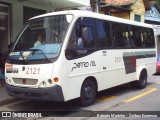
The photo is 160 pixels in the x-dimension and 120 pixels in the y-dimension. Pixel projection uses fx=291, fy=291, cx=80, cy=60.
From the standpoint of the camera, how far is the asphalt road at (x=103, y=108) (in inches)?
282

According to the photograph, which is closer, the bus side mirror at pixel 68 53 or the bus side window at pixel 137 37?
the bus side mirror at pixel 68 53

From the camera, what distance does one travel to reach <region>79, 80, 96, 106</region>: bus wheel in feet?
25.4

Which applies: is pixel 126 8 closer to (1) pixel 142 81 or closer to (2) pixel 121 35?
(1) pixel 142 81

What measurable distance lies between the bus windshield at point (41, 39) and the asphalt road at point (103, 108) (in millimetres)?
1448

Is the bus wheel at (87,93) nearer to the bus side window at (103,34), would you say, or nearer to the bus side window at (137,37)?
the bus side window at (103,34)

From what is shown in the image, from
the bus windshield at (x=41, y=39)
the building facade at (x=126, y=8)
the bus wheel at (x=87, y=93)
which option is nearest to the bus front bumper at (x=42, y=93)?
the bus windshield at (x=41, y=39)

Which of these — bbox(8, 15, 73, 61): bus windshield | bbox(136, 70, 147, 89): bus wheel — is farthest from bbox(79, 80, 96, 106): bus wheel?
bbox(136, 70, 147, 89): bus wheel

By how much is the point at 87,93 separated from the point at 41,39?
191cm

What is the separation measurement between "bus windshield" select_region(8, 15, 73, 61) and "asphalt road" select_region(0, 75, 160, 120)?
57.0 inches

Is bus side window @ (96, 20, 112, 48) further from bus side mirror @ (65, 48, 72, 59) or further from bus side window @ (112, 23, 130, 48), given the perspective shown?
bus side mirror @ (65, 48, 72, 59)

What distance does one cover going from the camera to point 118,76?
31.2 ft

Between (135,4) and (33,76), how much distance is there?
19171mm

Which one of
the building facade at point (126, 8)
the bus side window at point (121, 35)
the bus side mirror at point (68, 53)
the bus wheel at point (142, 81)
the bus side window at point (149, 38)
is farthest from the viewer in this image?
the building facade at point (126, 8)

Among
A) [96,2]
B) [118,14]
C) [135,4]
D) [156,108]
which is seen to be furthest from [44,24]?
[135,4]
